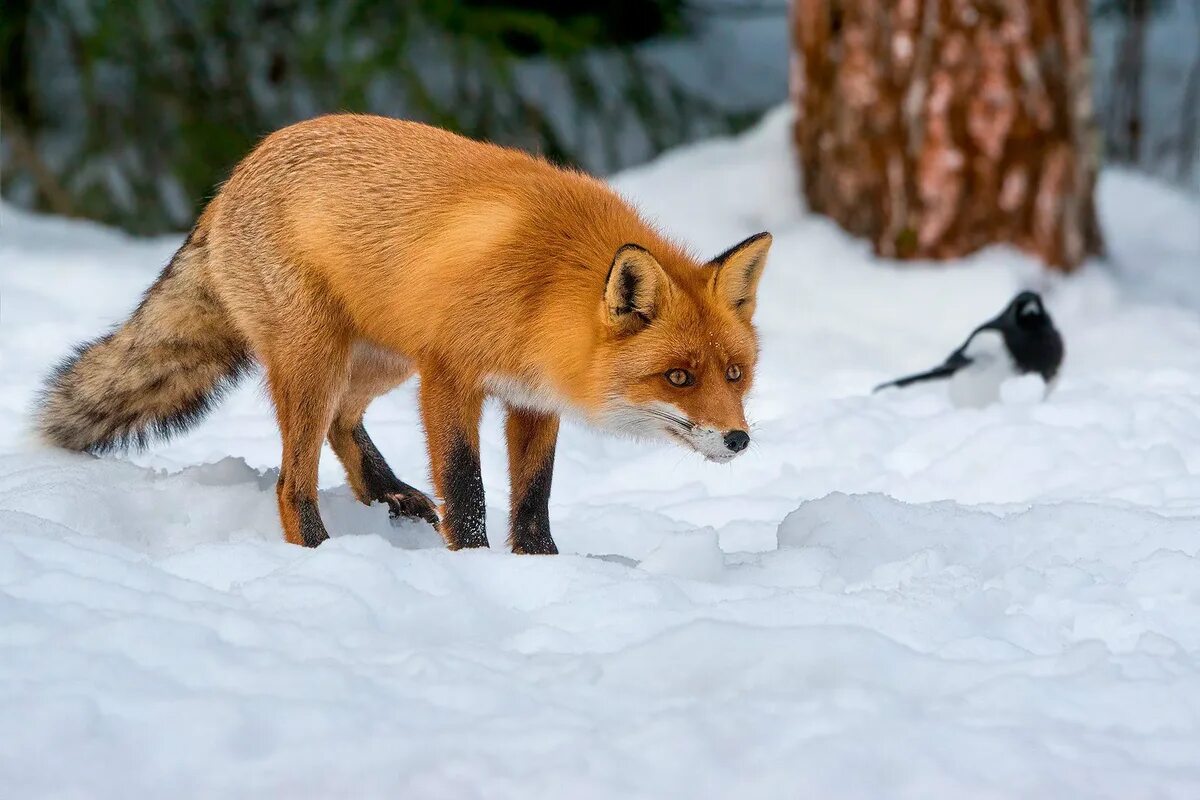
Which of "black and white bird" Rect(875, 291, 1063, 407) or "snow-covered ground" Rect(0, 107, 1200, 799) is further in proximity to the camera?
"black and white bird" Rect(875, 291, 1063, 407)

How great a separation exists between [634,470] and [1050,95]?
2956mm

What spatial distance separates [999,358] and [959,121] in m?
1.36

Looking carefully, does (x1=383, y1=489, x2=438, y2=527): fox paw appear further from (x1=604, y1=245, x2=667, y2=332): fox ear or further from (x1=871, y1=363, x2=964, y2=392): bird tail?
(x1=871, y1=363, x2=964, y2=392): bird tail

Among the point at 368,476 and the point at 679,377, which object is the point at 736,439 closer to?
the point at 679,377

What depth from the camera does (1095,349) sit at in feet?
20.3

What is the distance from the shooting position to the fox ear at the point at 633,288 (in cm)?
325

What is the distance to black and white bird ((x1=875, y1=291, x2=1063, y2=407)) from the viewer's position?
570 cm

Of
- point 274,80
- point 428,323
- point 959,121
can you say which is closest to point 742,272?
point 428,323

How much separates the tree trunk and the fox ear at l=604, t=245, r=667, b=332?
3.63 metres

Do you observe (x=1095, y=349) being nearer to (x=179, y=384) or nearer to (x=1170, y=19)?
(x=179, y=384)

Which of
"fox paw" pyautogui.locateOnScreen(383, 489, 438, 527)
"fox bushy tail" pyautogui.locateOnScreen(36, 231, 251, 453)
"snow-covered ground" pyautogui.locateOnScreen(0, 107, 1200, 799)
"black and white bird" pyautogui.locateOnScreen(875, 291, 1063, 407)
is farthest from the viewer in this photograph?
"black and white bird" pyautogui.locateOnScreen(875, 291, 1063, 407)

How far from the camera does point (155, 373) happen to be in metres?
4.09

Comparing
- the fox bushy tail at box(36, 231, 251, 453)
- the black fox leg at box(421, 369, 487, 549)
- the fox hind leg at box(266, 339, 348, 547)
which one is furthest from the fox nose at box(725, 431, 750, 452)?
the fox bushy tail at box(36, 231, 251, 453)

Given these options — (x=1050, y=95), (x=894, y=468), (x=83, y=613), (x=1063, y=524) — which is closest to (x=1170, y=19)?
(x=1050, y=95)
